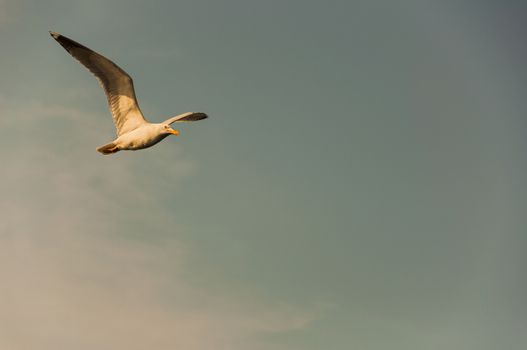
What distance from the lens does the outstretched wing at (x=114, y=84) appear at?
4875 cm

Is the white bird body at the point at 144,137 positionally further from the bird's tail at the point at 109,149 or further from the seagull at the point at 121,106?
the bird's tail at the point at 109,149

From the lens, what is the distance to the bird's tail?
170ft

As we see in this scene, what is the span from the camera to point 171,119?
52.7 metres

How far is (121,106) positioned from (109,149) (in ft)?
11.8

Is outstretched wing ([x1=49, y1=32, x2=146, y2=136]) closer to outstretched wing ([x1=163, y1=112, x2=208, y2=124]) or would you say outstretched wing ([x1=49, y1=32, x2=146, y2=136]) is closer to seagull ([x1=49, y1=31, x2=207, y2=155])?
seagull ([x1=49, y1=31, x2=207, y2=155])

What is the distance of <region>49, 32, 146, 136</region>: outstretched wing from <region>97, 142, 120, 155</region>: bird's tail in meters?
1.72

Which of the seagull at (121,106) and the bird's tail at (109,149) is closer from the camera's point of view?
the seagull at (121,106)

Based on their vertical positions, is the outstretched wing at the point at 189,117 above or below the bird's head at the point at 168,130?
above

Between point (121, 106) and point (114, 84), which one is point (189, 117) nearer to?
point (121, 106)

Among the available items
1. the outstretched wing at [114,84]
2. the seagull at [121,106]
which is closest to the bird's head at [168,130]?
the seagull at [121,106]

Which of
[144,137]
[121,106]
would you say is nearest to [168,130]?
[144,137]

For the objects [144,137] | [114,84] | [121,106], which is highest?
[114,84]

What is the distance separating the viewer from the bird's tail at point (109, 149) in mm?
51781

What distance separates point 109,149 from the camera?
2051 inches
